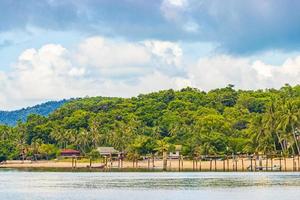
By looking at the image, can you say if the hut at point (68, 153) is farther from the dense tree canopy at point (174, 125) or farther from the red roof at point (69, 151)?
the dense tree canopy at point (174, 125)

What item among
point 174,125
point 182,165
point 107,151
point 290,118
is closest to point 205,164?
point 182,165

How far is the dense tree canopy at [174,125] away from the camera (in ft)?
392

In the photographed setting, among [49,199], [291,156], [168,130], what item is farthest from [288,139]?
[49,199]

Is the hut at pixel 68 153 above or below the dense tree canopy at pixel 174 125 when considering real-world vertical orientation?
below

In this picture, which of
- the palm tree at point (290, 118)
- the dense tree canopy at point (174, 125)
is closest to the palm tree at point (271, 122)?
the dense tree canopy at point (174, 125)

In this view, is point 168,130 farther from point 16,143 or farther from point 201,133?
point 16,143

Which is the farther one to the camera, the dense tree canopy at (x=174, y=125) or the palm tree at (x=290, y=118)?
the dense tree canopy at (x=174, y=125)

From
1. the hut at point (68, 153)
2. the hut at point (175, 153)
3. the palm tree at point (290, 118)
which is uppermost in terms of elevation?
the palm tree at point (290, 118)

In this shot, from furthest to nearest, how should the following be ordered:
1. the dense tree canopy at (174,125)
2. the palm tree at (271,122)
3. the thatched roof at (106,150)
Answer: the thatched roof at (106,150) < the dense tree canopy at (174,125) < the palm tree at (271,122)

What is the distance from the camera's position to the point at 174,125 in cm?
15475

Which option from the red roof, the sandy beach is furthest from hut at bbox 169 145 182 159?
the red roof

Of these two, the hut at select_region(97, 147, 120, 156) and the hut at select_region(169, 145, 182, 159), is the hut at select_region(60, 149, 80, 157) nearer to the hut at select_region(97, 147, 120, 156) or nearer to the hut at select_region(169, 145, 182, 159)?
the hut at select_region(97, 147, 120, 156)

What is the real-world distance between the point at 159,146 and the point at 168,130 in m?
16.6

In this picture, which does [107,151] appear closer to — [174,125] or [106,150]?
[106,150]
